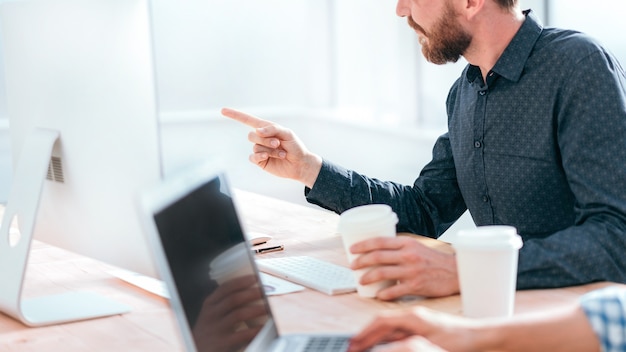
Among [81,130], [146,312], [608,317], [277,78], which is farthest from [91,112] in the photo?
[277,78]

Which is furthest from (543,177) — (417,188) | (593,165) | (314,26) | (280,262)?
(314,26)

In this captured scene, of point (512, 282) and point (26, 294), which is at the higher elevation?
point (512, 282)

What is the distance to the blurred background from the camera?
5020 mm

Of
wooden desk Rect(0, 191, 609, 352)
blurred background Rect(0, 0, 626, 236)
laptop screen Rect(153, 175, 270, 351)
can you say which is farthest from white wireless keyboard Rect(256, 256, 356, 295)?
blurred background Rect(0, 0, 626, 236)

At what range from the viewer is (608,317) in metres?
1.13

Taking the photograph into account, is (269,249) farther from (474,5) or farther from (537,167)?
(474,5)

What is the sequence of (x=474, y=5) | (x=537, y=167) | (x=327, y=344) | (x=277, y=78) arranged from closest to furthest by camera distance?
1. (x=327, y=344)
2. (x=537, y=167)
3. (x=474, y=5)
4. (x=277, y=78)

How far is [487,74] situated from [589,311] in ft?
3.21

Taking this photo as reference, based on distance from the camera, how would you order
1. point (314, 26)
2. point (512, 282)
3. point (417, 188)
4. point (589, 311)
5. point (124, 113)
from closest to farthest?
point (589, 311), point (512, 282), point (124, 113), point (417, 188), point (314, 26)

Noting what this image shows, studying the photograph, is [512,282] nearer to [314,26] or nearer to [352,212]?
[352,212]

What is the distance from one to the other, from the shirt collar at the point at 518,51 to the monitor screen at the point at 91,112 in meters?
0.83

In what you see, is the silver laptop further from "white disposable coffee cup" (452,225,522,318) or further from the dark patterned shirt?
the dark patterned shirt

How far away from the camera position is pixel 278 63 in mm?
5781

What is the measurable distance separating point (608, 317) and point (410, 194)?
3.62 feet
